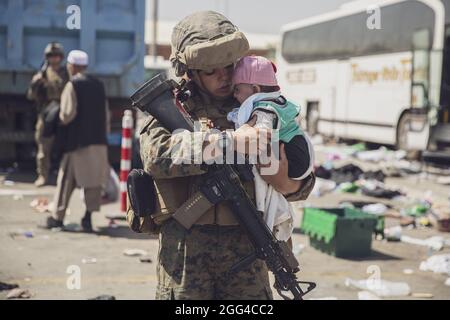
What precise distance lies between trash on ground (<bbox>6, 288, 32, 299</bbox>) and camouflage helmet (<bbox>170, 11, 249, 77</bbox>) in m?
3.02

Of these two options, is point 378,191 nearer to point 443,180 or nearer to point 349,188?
point 349,188

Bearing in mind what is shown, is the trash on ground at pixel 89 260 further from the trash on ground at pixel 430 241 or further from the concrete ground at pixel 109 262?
the trash on ground at pixel 430 241

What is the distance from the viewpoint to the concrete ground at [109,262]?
19.4 feet

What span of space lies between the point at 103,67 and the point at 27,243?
15.1 feet

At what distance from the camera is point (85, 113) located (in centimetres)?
759

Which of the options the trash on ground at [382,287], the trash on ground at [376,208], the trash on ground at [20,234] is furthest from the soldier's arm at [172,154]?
the trash on ground at [376,208]

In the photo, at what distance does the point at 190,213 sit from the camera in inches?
116

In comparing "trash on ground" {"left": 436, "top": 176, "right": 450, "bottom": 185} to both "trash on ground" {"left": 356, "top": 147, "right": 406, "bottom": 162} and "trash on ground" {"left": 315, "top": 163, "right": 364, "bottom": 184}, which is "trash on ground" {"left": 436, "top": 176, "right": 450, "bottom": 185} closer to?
"trash on ground" {"left": 315, "top": 163, "right": 364, "bottom": 184}

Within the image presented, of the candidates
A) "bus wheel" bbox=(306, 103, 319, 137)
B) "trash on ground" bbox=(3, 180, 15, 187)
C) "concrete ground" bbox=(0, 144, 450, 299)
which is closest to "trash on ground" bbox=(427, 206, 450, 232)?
"concrete ground" bbox=(0, 144, 450, 299)

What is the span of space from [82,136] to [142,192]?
4.77 meters

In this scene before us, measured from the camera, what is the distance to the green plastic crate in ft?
23.8

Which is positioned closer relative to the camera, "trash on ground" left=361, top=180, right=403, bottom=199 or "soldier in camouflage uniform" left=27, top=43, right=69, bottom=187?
"soldier in camouflage uniform" left=27, top=43, right=69, bottom=187

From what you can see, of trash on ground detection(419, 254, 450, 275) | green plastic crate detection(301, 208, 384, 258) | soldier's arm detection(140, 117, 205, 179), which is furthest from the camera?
green plastic crate detection(301, 208, 384, 258)

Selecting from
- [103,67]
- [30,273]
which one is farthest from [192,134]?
[103,67]
